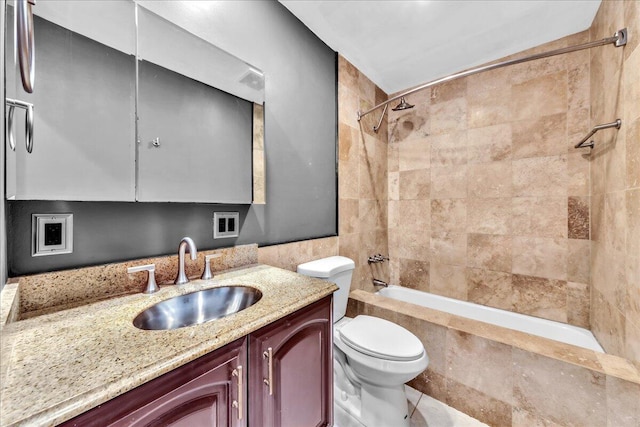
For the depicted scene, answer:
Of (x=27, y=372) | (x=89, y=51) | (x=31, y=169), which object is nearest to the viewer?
(x=27, y=372)

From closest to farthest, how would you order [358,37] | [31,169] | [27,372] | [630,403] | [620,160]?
[27,372] < [31,169] < [630,403] < [620,160] < [358,37]

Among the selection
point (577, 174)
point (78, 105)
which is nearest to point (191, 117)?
point (78, 105)

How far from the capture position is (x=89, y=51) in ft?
2.91

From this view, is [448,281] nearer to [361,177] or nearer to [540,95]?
[361,177]

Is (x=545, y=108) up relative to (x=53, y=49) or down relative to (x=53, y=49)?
up

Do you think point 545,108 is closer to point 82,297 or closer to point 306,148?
point 306,148

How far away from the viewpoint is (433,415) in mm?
1432

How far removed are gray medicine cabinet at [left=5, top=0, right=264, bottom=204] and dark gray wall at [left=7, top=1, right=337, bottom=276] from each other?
0.27 ft

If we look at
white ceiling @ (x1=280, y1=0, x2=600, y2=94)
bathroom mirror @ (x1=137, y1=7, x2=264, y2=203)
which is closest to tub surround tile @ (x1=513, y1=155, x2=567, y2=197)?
white ceiling @ (x1=280, y1=0, x2=600, y2=94)

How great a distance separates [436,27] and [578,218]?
176 centimetres

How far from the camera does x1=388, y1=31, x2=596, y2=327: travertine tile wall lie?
1.81 metres

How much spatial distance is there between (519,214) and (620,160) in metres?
0.76

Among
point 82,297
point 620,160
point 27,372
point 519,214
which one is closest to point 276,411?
point 27,372

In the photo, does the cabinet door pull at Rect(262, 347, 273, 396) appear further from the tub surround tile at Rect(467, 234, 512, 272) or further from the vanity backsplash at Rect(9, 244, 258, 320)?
the tub surround tile at Rect(467, 234, 512, 272)
